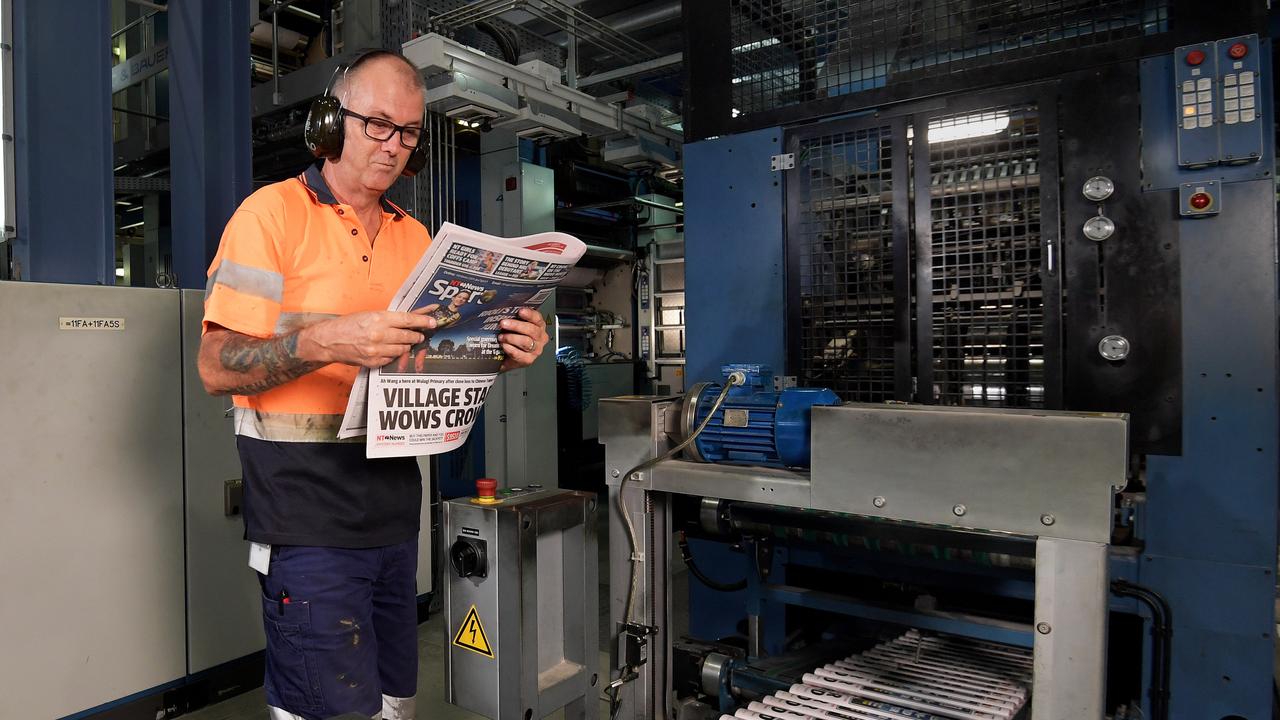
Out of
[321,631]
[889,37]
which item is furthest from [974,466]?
[889,37]

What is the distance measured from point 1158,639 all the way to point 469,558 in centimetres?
180

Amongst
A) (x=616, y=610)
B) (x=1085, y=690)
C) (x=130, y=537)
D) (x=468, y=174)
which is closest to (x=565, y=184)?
(x=468, y=174)

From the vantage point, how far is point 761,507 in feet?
6.61

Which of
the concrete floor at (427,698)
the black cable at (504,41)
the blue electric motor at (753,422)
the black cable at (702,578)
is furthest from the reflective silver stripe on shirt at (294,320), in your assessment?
Result: the black cable at (504,41)

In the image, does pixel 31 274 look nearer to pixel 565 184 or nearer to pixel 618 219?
pixel 565 184

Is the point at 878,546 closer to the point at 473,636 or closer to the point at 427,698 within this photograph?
the point at 473,636

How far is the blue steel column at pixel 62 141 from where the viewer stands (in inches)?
95.3

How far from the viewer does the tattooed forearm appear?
4.11ft

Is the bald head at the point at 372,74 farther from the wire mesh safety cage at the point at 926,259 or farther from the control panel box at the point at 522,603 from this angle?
the wire mesh safety cage at the point at 926,259

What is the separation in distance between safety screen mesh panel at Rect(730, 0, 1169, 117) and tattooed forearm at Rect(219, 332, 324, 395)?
187 cm

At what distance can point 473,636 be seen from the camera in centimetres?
169

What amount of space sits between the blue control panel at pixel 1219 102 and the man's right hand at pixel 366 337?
6.34 ft

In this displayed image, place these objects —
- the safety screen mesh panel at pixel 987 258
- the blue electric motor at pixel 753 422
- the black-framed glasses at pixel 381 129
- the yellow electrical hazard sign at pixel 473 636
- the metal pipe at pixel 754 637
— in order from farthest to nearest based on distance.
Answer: the metal pipe at pixel 754 637, the safety screen mesh panel at pixel 987 258, the yellow electrical hazard sign at pixel 473 636, the blue electric motor at pixel 753 422, the black-framed glasses at pixel 381 129

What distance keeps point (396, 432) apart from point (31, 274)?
2.02 meters
